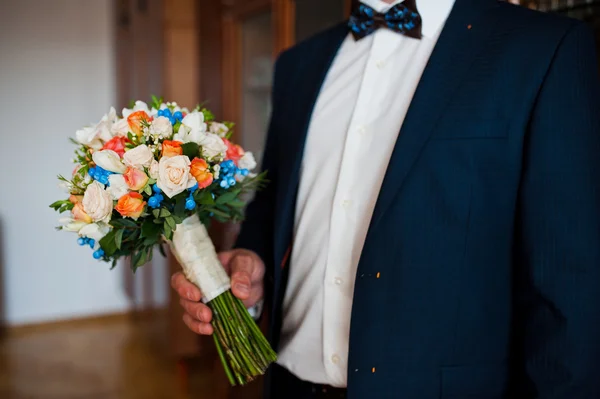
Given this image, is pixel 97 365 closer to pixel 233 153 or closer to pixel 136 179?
pixel 233 153

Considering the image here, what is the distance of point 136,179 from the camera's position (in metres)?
1.11

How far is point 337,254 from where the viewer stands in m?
1.28

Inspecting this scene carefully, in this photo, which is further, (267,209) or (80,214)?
(267,209)

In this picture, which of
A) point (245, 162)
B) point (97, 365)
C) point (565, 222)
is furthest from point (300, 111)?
point (97, 365)

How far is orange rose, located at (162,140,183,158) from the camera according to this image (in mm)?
1133

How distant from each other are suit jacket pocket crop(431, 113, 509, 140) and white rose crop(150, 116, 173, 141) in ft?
1.77

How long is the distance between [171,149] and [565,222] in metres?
0.76

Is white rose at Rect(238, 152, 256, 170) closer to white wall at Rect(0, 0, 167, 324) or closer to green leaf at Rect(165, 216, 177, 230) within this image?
green leaf at Rect(165, 216, 177, 230)

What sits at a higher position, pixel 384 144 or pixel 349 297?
pixel 384 144

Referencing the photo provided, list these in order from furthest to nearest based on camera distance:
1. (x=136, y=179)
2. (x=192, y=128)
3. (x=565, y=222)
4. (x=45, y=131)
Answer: (x=45, y=131) < (x=192, y=128) < (x=136, y=179) < (x=565, y=222)

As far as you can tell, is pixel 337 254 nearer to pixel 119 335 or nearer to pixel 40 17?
pixel 119 335

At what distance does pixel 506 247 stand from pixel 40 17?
5.28 m

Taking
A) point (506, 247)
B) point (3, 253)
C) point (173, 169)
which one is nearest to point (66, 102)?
point (3, 253)

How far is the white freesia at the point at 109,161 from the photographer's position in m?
1.12
